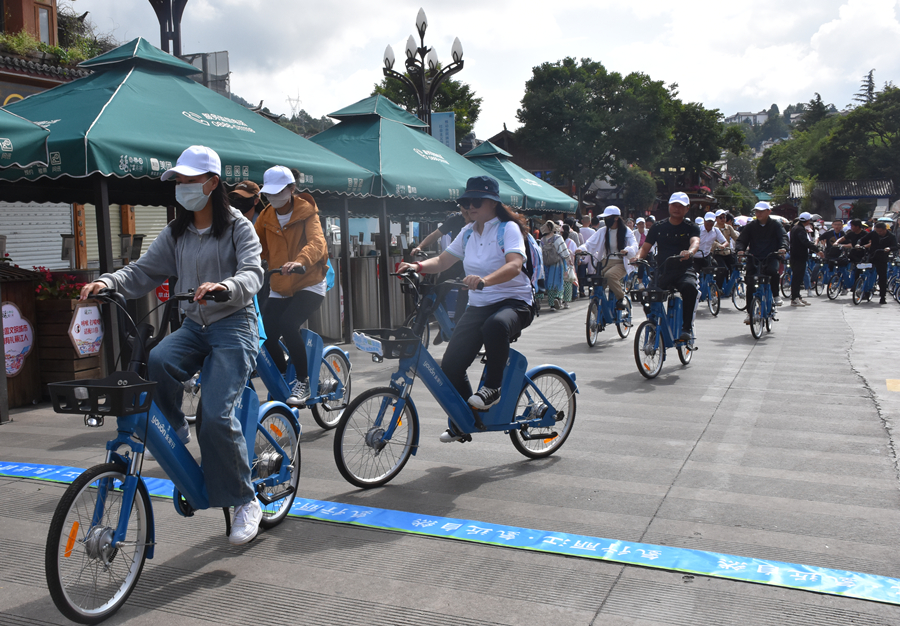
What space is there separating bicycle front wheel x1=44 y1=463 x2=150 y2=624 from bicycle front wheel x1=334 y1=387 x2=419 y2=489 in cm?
150

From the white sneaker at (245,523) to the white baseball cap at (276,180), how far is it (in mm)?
2866

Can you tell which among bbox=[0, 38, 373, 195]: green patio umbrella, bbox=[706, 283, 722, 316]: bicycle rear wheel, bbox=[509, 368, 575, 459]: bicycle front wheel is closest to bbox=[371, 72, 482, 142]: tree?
bbox=[706, 283, 722, 316]: bicycle rear wheel

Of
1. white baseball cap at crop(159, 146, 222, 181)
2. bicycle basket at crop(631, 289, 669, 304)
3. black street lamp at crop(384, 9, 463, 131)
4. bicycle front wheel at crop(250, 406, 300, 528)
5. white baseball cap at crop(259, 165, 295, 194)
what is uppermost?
black street lamp at crop(384, 9, 463, 131)

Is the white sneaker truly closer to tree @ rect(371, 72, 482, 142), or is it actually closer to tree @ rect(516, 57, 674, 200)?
tree @ rect(371, 72, 482, 142)

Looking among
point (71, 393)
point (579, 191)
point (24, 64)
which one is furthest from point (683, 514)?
point (579, 191)

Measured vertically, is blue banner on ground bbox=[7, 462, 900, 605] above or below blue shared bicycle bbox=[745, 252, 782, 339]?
below

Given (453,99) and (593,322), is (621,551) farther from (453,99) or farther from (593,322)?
(453,99)

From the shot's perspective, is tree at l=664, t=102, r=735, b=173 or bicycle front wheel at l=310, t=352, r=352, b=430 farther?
tree at l=664, t=102, r=735, b=173

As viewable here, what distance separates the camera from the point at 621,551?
398cm

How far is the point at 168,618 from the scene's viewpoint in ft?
10.8

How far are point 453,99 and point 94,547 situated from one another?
5420 centimetres

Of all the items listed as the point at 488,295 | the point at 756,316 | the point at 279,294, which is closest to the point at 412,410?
the point at 488,295

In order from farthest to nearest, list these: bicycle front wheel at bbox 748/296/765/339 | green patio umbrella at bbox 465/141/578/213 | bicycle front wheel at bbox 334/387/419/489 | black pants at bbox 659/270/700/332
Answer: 1. green patio umbrella at bbox 465/141/578/213
2. bicycle front wheel at bbox 748/296/765/339
3. black pants at bbox 659/270/700/332
4. bicycle front wheel at bbox 334/387/419/489

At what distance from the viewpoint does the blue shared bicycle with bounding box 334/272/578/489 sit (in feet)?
15.8
